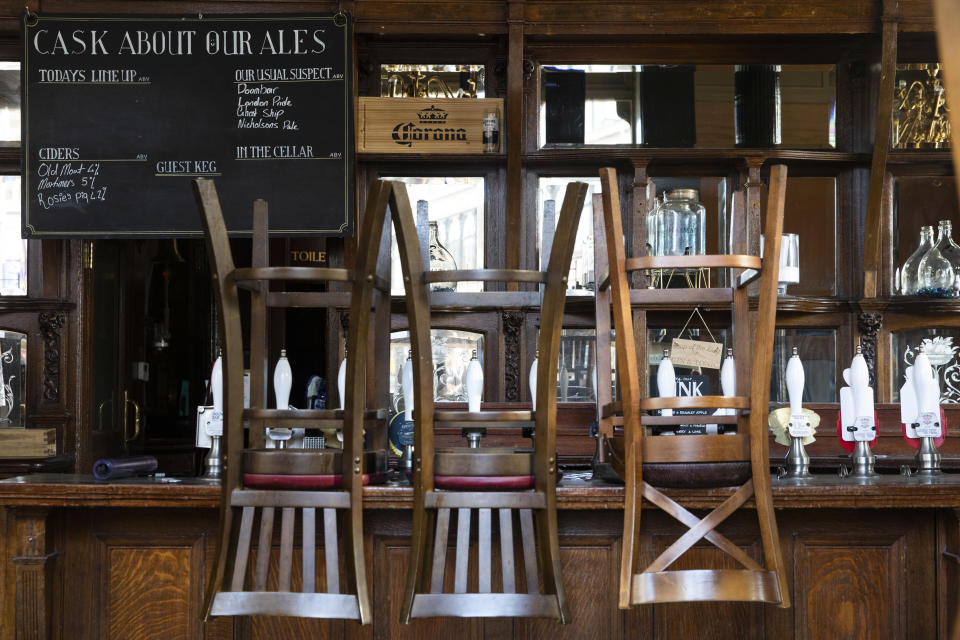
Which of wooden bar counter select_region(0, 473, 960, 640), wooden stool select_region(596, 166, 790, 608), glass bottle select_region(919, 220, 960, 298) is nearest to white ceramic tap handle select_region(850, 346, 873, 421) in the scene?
wooden bar counter select_region(0, 473, 960, 640)

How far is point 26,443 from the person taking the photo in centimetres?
368

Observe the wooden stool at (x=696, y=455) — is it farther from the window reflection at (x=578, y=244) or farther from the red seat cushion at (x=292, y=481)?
the window reflection at (x=578, y=244)

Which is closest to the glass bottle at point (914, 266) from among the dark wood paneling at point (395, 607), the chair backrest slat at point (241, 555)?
the dark wood paneling at point (395, 607)

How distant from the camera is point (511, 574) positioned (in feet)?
6.50

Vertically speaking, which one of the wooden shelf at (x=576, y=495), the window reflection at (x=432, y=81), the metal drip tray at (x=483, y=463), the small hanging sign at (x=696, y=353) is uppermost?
the window reflection at (x=432, y=81)

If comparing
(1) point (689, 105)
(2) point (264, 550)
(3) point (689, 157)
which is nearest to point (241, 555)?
(2) point (264, 550)

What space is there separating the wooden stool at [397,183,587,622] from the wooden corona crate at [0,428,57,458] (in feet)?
7.29

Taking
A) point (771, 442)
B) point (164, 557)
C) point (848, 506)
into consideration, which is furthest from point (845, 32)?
point (164, 557)

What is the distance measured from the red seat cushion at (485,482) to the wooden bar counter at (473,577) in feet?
1.07

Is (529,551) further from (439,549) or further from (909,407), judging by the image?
(909,407)

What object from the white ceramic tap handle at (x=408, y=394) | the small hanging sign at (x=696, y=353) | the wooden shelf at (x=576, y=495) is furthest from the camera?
the small hanging sign at (x=696, y=353)

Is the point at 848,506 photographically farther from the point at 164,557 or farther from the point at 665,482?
the point at 164,557

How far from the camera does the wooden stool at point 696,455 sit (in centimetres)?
192

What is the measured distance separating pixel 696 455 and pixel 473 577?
2.17 ft
